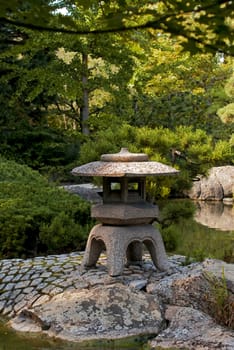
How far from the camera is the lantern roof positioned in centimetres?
453

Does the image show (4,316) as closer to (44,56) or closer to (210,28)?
(210,28)

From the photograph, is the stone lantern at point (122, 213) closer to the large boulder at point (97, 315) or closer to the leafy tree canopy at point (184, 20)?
the large boulder at point (97, 315)

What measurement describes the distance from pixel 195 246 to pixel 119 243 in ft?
8.59

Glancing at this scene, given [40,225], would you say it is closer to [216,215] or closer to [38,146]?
[216,215]

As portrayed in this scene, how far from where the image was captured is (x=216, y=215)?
11852 millimetres

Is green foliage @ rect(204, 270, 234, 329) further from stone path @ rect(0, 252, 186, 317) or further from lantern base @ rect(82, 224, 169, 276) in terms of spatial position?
lantern base @ rect(82, 224, 169, 276)

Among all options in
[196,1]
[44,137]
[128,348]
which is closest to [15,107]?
[44,137]

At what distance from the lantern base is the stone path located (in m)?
0.09

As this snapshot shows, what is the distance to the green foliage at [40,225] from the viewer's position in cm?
600

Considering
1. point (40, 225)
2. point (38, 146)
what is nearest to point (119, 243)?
point (40, 225)

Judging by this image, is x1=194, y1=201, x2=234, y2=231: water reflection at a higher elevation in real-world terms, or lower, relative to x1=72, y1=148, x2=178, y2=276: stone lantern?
lower

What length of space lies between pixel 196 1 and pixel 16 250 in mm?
5155

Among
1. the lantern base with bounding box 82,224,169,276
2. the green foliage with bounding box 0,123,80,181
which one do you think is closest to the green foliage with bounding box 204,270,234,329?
the lantern base with bounding box 82,224,169,276

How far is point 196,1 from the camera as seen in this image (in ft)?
3.94
